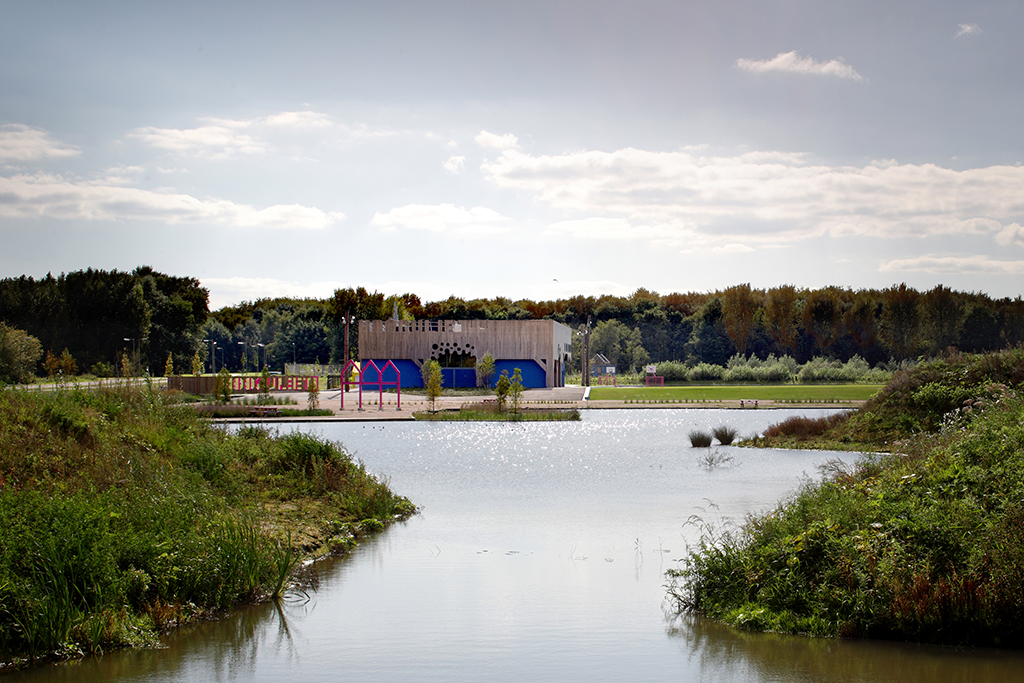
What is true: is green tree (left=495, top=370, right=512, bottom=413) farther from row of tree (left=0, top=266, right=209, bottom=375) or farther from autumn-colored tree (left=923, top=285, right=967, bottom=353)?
autumn-colored tree (left=923, top=285, right=967, bottom=353)

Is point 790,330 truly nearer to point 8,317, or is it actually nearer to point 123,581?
point 8,317

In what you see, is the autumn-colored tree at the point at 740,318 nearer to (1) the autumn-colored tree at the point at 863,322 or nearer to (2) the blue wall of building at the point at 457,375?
(1) the autumn-colored tree at the point at 863,322

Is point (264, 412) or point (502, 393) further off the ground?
point (502, 393)

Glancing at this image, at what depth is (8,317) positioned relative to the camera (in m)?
75.6

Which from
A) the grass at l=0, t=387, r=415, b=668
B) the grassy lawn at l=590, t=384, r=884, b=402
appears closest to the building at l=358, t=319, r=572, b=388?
the grassy lawn at l=590, t=384, r=884, b=402

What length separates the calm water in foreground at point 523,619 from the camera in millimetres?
7285

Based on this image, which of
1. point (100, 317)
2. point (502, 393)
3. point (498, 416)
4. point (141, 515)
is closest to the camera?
point (141, 515)

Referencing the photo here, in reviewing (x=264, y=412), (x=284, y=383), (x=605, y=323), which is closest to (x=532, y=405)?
(x=264, y=412)

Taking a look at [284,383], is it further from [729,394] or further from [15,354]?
[729,394]

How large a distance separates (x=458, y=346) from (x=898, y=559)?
2272 inches

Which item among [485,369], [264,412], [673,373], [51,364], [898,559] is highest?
[51,364]

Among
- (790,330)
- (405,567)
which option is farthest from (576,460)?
(790,330)

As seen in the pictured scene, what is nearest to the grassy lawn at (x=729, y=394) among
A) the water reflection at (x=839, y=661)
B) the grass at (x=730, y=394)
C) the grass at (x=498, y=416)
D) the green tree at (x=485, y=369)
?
the grass at (x=730, y=394)

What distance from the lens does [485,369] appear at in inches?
2452
